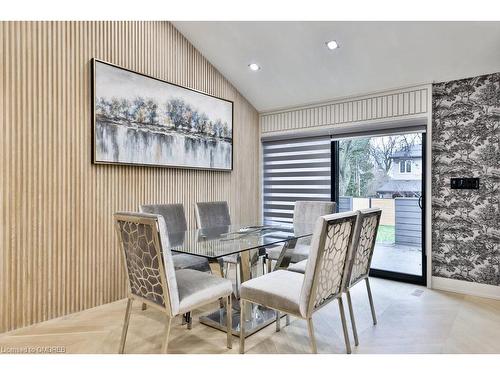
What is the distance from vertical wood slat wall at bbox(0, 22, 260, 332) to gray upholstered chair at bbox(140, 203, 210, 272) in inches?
15.6

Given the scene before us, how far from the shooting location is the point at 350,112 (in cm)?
410

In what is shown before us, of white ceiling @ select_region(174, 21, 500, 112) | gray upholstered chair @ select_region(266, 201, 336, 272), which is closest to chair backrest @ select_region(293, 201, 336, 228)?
gray upholstered chair @ select_region(266, 201, 336, 272)

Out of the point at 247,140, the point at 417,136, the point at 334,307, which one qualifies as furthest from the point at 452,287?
the point at 247,140

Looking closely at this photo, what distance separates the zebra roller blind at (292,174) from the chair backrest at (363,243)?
1.90 m

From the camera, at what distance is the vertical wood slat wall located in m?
2.50

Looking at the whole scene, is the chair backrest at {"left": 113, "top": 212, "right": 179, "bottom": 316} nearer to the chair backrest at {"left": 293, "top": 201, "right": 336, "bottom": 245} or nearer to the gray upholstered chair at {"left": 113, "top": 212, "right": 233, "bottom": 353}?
the gray upholstered chair at {"left": 113, "top": 212, "right": 233, "bottom": 353}

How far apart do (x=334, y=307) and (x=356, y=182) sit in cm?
183

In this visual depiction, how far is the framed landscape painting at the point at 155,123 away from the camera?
3059 mm

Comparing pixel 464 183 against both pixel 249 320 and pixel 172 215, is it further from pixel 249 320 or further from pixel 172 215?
pixel 172 215

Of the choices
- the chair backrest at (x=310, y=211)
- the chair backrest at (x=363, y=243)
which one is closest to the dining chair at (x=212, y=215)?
the chair backrest at (x=310, y=211)

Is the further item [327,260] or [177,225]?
[177,225]

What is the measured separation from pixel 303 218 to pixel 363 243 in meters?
1.27

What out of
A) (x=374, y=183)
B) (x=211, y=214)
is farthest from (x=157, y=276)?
(x=374, y=183)

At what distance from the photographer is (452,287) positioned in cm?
346
